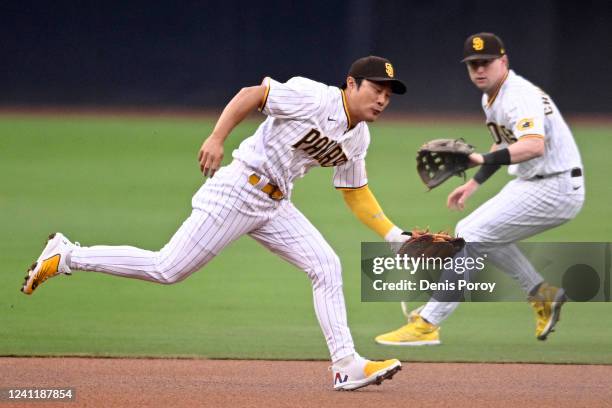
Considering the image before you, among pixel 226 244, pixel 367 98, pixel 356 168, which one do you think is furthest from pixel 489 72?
pixel 226 244

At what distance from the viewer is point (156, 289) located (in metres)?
8.59

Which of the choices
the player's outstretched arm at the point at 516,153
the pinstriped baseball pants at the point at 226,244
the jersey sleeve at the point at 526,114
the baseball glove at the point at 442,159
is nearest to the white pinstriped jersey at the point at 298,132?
the pinstriped baseball pants at the point at 226,244

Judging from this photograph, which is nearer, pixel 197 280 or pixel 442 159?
pixel 442 159

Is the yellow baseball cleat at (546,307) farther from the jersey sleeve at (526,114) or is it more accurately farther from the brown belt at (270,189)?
the brown belt at (270,189)

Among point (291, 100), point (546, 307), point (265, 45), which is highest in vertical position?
point (265, 45)

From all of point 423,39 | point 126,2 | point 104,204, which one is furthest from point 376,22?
point 104,204

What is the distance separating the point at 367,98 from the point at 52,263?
5.52 feet

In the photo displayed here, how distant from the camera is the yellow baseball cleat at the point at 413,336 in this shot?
679cm

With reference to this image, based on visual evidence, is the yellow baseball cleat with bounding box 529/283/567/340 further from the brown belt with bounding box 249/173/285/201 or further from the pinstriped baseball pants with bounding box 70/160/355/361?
the brown belt with bounding box 249/173/285/201

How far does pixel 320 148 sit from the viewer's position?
17.5 ft

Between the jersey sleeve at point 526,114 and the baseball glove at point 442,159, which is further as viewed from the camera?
the jersey sleeve at point 526,114

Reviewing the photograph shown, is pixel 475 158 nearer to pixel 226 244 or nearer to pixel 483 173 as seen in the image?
pixel 483 173

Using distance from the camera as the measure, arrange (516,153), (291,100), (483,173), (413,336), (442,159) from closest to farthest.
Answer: (291,100)
(442,159)
(516,153)
(413,336)
(483,173)

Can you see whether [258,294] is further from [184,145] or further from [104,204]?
[184,145]
